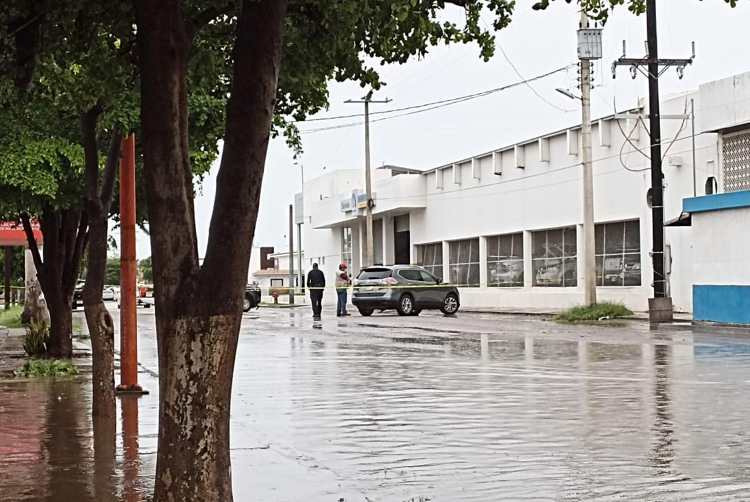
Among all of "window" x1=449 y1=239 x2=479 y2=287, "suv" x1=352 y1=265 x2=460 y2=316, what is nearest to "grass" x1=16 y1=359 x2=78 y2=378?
"suv" x1=352 y1=265 x2=460 y2=316

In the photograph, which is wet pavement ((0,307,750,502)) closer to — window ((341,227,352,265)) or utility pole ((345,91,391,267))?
utility pole ((345,91,391,267))

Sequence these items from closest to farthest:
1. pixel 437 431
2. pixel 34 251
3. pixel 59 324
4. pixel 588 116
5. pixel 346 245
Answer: pixel 437 431
pixel 59 324
pixel 34 251
pixel 588 116
pixel 346 245

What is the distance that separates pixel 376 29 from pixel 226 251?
302 cm

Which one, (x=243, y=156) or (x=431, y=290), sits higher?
(x=243, y=156)

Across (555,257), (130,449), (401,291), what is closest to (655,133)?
(401,291)

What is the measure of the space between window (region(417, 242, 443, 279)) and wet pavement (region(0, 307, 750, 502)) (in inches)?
1508

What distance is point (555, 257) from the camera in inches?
1801

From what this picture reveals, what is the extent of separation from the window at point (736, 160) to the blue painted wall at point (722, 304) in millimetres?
4486

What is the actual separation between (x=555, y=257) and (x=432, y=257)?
558 inches

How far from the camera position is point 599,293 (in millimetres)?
41375

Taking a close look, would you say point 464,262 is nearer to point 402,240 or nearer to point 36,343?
point 402,240

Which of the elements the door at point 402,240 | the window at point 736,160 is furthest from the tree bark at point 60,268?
the door at point 402,240

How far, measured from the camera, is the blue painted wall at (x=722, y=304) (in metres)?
28.3

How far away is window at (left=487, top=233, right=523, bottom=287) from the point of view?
161 ft
